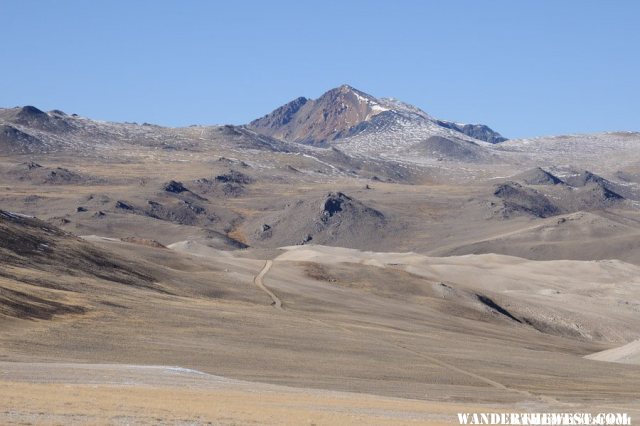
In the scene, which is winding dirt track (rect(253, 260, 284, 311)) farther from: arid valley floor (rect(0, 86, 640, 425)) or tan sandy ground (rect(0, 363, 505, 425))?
tan sandy ground (rect(0, 363, 505, 425))

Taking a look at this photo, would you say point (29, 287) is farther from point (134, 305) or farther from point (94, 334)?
point (94, 334)

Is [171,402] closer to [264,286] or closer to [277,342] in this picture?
[277,342]

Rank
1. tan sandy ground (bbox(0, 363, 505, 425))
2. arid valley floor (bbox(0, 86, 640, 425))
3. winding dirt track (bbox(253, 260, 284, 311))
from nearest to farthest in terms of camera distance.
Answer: tan sandy ground (bbox(0, 363, 505, 425)) < arid valley floor (bbox(0, 86, 640, 425)) < winding dirt track (bbox(253, 260, 284, 311))

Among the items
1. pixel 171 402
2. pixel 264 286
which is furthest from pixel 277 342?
pixel 264 286

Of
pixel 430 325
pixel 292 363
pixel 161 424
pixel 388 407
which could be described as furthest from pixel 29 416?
pixel 430 325

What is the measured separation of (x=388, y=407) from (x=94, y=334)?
2242cm

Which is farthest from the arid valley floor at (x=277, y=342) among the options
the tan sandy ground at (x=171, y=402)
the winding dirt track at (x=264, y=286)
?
the winding dirt track at (x=264, y=286)

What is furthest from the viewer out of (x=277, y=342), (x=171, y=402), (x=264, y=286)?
(x=264, y=286)

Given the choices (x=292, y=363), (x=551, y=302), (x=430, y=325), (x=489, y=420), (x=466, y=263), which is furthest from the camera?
(x=466, y=263)

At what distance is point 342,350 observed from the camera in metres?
59.8

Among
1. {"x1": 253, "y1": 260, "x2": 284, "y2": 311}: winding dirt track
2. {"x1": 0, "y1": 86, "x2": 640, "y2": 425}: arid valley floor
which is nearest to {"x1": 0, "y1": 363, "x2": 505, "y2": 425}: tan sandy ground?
{"x1": 0, "y1": 86, "x2": 640, "y2": 425}: arid valley floor

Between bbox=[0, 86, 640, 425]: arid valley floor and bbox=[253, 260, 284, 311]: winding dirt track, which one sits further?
bbox=[253, 260, 284, 311]: winding dirt track

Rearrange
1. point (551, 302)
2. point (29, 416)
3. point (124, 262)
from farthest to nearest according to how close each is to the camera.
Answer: point (551, 302) < point (124, 262) < point (29, 416)

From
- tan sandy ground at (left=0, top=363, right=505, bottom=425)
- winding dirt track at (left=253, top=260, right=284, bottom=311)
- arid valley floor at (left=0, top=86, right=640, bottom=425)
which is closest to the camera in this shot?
tan sandy ground at (left=0, top=363, right=505, bottom=425)
